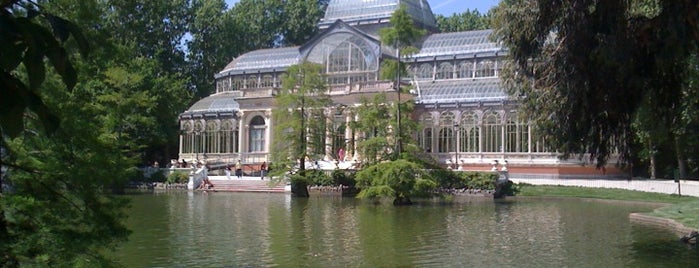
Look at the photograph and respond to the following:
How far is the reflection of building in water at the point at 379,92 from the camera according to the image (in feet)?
147

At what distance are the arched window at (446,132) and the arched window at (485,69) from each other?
4643 mm

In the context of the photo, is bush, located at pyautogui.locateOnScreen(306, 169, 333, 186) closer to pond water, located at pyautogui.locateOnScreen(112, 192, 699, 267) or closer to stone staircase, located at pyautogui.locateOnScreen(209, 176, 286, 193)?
stone staircase, located at pyautogui.locateOnScreen(209, 176, 286, 193)

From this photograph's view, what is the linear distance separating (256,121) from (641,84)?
1638 inches

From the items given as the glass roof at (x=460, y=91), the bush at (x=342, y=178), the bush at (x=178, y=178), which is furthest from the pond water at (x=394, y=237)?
the glass roof at (x=460, y=91)

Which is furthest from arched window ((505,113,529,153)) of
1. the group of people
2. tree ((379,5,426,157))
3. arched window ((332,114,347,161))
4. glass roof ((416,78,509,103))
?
the group of people

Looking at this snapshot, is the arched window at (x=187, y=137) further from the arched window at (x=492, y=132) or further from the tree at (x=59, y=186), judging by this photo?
the tree at (x=59, y=186)

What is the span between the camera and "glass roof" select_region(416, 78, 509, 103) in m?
46.1

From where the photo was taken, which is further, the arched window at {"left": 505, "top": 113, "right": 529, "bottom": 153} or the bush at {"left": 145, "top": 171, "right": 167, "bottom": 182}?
the bush at {"left": 145, "top": 171, "right": 167, "bottom": 182}

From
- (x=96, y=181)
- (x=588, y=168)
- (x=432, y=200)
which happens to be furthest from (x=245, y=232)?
(x=588, y=168)

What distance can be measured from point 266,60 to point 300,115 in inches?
898

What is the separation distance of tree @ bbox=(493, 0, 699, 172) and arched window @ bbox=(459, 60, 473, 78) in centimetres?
3469

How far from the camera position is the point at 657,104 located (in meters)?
14.0

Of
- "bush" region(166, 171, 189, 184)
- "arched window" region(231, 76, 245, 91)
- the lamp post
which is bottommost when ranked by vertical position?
"bush" region(166, 171, 189, 184)

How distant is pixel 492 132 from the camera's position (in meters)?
45.4
